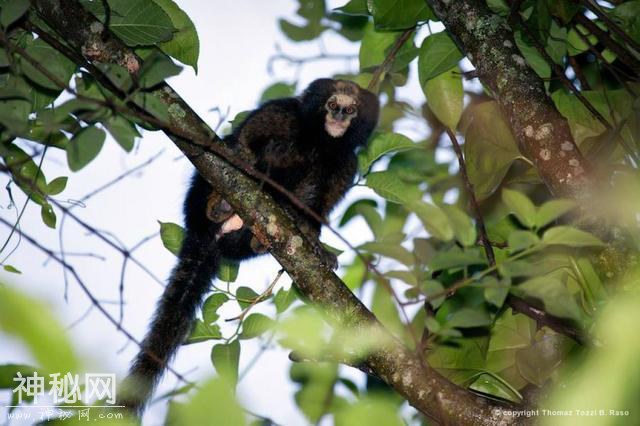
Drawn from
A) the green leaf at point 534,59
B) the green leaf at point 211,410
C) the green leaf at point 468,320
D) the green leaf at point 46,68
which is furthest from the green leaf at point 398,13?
the green leaf at point 211,410

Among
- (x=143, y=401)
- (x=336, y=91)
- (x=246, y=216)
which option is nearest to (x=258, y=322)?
(x=246, y=216)

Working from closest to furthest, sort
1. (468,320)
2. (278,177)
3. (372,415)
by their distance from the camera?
1. (372,415)
2. (468,320)
3. (278,177)

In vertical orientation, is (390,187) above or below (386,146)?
below

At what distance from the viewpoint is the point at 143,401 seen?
10.7ft

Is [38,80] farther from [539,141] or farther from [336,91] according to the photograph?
[336,91]

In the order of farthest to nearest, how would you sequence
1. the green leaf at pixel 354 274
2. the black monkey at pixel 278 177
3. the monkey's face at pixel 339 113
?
the monkey's face at pixel 339 113 < the green leaf at pixel 354 274 < the black monkey at pixel 278 177

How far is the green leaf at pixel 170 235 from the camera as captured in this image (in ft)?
11.3

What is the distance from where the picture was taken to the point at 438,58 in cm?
328

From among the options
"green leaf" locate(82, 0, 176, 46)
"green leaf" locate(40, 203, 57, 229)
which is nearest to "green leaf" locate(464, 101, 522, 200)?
"green leaf" locate(82, 0, 176, 46)

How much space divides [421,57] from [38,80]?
5.79 feet

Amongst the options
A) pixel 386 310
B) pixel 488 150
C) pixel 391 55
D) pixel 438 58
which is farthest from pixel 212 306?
pixel 391 55

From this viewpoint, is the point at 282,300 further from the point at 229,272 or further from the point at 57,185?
the point at 57,185

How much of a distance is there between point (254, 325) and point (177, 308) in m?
1.14

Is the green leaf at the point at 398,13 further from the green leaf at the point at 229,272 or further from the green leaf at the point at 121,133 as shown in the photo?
the green leaf at the point at 121,133
